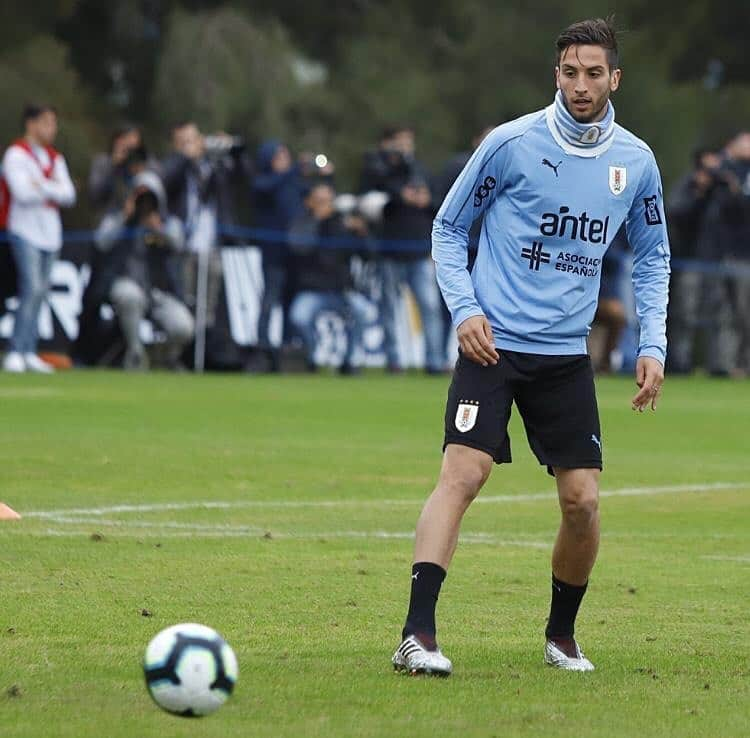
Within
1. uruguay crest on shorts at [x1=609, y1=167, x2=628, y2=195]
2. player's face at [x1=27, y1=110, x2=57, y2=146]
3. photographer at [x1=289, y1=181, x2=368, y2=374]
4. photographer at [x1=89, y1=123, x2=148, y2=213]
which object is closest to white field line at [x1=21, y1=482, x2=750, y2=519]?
uruguay crest on shorts at [x1=609, y1=167, x2=628, y2=195]

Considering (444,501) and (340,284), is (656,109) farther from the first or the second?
(444,501)

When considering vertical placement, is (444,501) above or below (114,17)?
below

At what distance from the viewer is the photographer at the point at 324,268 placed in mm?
24297

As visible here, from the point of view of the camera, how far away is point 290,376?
23.4m

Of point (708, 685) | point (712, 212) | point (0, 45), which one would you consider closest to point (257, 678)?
point (708, 685)

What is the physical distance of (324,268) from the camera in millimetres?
24359

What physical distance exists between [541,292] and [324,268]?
57.0ft

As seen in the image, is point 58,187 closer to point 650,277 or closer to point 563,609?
point 650,277

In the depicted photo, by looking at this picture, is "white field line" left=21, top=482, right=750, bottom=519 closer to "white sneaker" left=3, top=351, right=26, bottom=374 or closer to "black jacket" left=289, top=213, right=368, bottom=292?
"white sneaker" left=3, top=351, right=26, bottom=374

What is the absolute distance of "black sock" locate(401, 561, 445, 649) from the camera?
22.3 ft

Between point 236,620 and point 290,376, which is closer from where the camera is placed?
point 236,620

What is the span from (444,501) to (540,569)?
244cm

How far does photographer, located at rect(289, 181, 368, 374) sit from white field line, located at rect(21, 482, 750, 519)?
11659 mm

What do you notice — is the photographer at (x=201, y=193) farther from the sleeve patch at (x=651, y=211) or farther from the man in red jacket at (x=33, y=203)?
the sleeve patch at (x=651, y=211)
